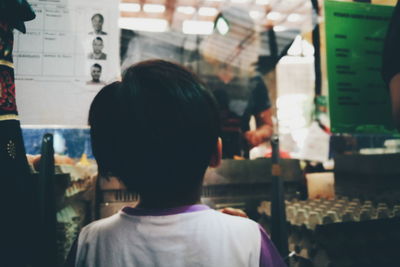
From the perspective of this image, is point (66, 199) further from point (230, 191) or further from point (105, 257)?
point (230, 191)

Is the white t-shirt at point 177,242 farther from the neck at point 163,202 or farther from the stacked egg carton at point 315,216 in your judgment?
the stacked egg carton at point 315,216

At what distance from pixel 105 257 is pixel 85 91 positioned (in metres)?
0.65

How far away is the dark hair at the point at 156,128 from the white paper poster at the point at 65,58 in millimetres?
438

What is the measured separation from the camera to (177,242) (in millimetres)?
670

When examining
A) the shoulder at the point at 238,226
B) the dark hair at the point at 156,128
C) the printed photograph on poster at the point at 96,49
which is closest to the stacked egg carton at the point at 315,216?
the shoulder at the point at 238,226

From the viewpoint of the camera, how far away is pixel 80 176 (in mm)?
1298

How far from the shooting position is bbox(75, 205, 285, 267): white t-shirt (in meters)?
0.67

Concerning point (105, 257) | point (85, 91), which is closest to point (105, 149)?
point (105, 257)

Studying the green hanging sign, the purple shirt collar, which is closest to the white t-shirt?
the purple shirt collar

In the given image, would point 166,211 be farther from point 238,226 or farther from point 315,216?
point 315,216

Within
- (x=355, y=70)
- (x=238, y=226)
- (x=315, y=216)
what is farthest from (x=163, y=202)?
(x=355, y=70)

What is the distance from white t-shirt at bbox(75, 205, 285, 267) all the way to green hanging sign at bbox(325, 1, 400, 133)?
943 millimetres

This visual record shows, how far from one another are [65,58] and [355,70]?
126 centimetres

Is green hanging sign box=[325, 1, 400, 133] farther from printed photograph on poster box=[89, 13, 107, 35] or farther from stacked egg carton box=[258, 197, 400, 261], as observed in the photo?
printed photograph on poster box=[89, 13, 107, 35]
